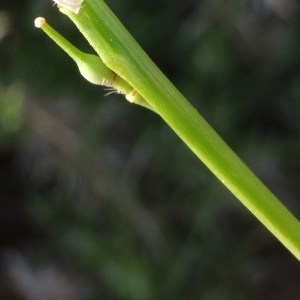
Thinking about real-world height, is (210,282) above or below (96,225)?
below

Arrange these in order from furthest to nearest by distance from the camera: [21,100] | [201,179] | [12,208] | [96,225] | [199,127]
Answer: [12,208], [96,225], [201,179], [21,100], [199,127]

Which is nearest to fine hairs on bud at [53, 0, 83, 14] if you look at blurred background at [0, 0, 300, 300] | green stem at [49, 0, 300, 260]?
green stem at [49, 0, 300, 260]

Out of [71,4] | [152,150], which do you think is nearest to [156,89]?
[71,4]

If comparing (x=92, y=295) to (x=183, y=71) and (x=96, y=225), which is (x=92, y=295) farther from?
(x=183, y=71)

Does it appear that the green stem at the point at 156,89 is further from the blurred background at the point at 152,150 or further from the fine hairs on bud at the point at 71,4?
the blurred background at the point at 152,150

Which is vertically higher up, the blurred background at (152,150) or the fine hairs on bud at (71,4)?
the blurred background at (152,150)

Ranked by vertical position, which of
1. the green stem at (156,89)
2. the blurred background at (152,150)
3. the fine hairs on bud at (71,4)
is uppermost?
the blurred background at (152,150)

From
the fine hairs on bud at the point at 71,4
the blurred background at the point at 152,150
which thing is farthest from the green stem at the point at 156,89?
the blurred background at the point at 152,150

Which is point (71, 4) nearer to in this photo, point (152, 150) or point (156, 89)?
point (156, 89)

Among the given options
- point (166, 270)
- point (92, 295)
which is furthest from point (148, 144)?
point (92, 295)
